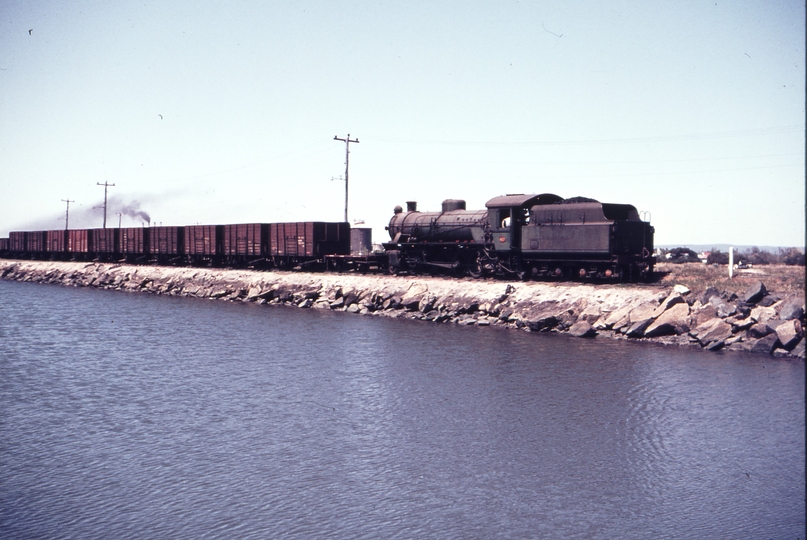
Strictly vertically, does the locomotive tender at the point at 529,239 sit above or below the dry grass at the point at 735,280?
above

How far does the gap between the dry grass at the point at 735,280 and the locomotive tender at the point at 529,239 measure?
64.8 inches

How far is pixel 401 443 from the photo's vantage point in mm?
12461

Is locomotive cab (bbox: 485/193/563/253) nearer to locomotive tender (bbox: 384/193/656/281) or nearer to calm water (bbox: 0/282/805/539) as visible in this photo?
locomotive tender (bbox: 384/193/656/281)

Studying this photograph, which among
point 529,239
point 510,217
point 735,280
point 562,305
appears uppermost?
point 510,217

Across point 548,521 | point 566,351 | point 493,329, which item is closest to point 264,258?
point 493,329

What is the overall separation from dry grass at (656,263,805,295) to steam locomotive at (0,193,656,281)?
1570 millimetres

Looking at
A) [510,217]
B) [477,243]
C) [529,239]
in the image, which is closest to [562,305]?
[529,239]

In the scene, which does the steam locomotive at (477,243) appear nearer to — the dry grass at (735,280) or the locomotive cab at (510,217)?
the locomotive cab at (510,217)

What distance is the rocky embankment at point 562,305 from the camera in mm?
21656

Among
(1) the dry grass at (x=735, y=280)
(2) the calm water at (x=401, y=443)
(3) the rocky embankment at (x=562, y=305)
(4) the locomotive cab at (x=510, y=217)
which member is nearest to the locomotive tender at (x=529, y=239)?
(4) the locomotive cab at (x=510, y=217)

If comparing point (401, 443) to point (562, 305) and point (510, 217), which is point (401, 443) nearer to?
point (562, 305)

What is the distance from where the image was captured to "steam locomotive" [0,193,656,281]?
27391mm

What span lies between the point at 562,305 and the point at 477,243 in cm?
614

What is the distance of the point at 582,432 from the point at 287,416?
19.5 ft
